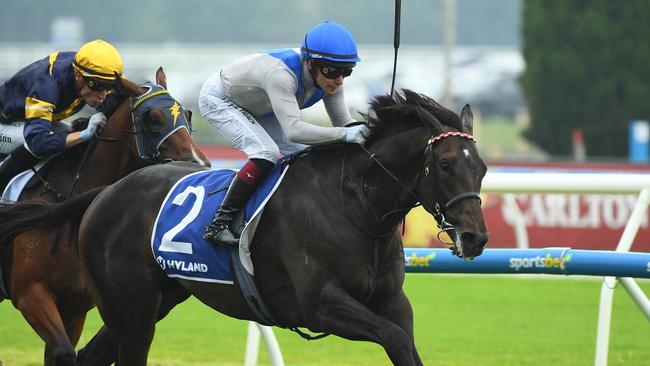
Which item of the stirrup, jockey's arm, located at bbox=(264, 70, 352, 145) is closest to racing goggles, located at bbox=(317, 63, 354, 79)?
jockey's arm, located at bbox=(264, 70, 352, 145)

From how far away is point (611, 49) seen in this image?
85.4 feet

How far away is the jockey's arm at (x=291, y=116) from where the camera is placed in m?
5.14

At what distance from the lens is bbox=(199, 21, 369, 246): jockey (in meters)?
5.16

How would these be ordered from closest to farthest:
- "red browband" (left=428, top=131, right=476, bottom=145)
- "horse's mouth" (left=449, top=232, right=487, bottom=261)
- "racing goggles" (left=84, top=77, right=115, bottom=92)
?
"horse's mouth" (left=449, top=232, right=487, bottom=261)
"red browband" (left=428, top=131, right=476, bottom=145)
"racing goggles" (left=84, top=77, right=115, bottom=92)

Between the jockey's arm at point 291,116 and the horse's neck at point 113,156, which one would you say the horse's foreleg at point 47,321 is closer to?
the horse's neck at point 113,156

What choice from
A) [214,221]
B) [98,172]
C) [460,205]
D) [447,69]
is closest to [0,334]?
[98,172]

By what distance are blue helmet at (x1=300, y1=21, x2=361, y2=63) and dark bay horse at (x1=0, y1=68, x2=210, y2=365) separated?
130 centimetres

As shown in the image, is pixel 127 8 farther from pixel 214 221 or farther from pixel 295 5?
pixel 214 221

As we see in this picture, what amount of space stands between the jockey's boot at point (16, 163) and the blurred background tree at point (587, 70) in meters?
20.6

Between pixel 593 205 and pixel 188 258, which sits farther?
pixel 593 205

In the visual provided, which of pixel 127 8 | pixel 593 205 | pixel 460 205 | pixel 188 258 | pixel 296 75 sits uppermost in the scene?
pixel 296 75

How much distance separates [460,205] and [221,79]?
1565 mm

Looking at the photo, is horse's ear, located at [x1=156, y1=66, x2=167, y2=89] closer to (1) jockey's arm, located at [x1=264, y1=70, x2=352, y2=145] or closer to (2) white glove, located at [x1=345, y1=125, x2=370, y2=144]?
(1) jockey's arm, located at [x1=264, y1=70, x2=352, y2=145]

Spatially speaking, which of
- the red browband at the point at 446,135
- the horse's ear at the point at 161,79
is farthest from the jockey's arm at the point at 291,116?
the horse's ear at the point at 161,79
